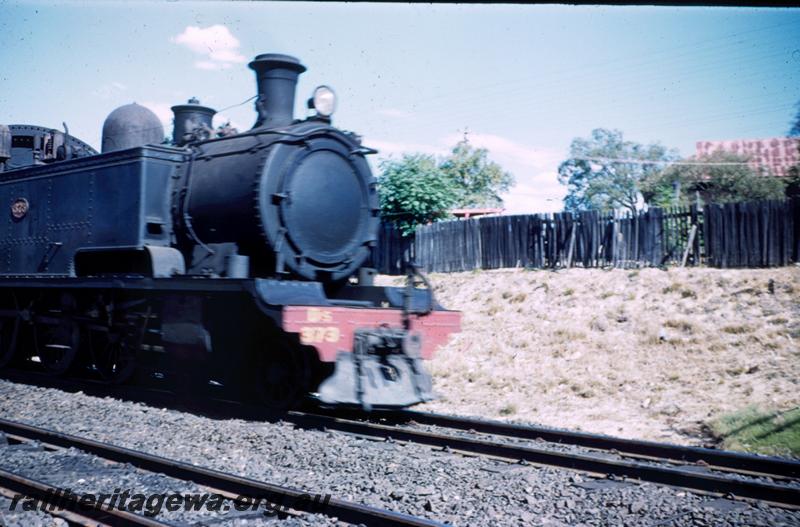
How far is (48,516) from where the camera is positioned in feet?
12.9

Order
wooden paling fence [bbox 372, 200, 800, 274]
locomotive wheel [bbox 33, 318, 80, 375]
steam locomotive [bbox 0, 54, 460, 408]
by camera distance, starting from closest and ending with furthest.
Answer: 1. steam locomotive [bbox 0, 54, 460, 408]
2. locomotive wheel [bbox 33, 318, 80, 375]
3. wooden paling fence [bbox 372, 200, 800, 274]

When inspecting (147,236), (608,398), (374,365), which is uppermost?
(147,236)

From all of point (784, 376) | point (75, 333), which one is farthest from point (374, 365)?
point (784, 376)

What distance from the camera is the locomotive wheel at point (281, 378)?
23.2ft

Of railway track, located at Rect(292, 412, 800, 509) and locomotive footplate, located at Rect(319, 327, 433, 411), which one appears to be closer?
railway track, located at Rect(292, 412, 800, 509)

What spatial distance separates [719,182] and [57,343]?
28.8 metres

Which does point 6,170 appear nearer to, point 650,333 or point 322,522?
point 322,522

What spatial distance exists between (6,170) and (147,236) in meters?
4.26

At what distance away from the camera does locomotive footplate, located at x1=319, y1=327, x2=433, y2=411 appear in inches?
249

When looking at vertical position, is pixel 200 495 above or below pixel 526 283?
below

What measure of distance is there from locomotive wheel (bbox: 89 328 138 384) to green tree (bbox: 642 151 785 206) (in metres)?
23.8

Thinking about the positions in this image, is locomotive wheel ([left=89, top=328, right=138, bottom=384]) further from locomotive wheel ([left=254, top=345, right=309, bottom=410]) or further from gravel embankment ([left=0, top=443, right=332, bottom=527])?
gravel embankment ([left=0, top=443, right=332, bottom=527])

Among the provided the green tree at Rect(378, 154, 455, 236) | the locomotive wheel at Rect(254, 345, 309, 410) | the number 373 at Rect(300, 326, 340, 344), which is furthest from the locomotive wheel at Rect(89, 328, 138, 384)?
the green tree at Rect(378, 154, 455, 236)

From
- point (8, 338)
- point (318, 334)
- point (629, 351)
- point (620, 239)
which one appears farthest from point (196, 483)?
point (620, 239)
